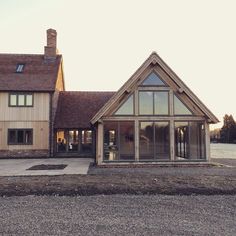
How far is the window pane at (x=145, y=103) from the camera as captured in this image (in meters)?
17.6

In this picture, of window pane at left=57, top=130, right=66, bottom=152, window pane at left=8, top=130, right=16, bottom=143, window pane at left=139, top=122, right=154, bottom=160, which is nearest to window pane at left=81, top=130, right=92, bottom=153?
window pane at left=57, top=130, right=66, bottom=152

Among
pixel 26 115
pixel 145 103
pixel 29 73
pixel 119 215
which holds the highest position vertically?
pixel 29 73

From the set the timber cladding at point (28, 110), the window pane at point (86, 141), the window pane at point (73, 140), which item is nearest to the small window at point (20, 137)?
the timber cladding at point (28, 110)

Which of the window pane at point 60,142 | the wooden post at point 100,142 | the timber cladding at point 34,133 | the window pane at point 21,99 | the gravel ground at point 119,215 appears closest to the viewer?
the gravel ground at point 119,215

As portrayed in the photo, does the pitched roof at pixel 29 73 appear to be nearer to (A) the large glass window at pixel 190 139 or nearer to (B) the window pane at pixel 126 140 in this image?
(B) the window pane at pixel 126 140

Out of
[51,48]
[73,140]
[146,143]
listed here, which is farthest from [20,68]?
[146,143]

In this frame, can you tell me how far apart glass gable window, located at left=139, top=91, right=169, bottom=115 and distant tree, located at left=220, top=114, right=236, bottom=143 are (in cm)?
5911

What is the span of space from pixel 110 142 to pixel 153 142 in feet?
8.71

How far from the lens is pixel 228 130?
7425 centimetres

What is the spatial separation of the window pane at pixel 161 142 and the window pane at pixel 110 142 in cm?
253

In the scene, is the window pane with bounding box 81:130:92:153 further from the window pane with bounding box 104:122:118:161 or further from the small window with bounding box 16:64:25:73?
the small window with bounding box 16:64:25:73

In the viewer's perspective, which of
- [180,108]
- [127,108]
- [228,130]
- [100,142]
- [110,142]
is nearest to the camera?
[100,142]

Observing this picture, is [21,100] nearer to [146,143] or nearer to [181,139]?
[146,143]

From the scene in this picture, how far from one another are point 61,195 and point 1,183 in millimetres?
3032
